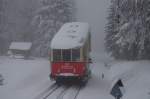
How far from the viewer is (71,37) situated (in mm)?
23266

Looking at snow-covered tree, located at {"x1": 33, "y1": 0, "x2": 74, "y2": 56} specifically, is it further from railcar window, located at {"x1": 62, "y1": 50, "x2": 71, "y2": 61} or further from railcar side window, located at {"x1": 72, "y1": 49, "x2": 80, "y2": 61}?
railcar side window, located at {"x1": 72, "y1": 49, "x2": 80, "y2": 61}

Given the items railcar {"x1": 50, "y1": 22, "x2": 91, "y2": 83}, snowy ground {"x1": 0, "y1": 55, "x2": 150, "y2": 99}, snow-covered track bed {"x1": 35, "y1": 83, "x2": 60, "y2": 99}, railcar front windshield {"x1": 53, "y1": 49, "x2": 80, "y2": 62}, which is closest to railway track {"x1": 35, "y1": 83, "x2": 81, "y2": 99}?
snow-covered track bed {"x1": 35, "y1": 83, "x2": 60, "y2": 99}

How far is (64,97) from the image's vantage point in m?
18.9

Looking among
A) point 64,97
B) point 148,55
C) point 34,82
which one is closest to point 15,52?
point 148,55

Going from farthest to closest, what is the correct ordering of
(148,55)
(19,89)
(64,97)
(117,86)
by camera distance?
(148,55) < (19,89) < (64,97) < (117,86)

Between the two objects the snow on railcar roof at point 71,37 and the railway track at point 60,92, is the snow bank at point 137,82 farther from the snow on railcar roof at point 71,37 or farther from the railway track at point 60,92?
the snow on railcar roof at point 71,37

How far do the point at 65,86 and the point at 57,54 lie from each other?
2.40m

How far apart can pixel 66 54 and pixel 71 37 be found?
1.52 meters

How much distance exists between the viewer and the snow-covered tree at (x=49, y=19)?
165 feet

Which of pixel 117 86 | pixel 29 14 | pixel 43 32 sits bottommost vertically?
pixel 117 86

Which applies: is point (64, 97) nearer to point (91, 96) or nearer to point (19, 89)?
point (91, 96)

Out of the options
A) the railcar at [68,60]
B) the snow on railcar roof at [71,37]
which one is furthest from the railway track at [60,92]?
the snow on railcar roof at [71,37]

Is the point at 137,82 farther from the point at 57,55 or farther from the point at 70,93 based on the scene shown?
the point at 57,55

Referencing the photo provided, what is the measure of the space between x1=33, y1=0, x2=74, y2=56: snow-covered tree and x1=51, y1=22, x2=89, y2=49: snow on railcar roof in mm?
24844
